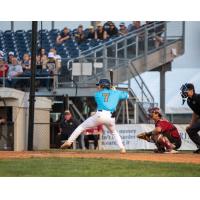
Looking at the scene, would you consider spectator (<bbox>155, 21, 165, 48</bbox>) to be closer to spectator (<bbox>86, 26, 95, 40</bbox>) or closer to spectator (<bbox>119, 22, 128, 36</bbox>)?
spectator (<bbox>119, 22, 128, 36</bbox>)

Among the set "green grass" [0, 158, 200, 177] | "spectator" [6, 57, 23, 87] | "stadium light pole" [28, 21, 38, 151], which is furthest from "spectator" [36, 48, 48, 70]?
"green grass" [0, 158, 200, 177]

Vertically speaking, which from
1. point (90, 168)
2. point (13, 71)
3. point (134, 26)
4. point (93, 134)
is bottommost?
point (93, 134)

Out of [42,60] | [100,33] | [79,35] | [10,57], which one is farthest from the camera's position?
[79,35]

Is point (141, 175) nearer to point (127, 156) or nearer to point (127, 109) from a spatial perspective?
point (127, 156)

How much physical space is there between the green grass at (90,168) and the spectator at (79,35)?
39.4ft

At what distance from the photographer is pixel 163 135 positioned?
1830cm

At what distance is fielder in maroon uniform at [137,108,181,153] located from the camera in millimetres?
18219

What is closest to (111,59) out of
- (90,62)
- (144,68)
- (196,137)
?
(90,62)

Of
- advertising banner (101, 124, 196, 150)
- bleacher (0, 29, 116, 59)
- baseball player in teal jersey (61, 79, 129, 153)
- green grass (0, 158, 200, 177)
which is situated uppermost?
bleacher (0, 29, 116, 59)

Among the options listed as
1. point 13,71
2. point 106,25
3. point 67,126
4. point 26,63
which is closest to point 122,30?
point 106,25

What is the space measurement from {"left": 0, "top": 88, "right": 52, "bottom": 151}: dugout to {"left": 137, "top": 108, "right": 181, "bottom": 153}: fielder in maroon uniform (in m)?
4.37

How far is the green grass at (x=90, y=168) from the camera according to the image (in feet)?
44.5

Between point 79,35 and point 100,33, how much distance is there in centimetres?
78

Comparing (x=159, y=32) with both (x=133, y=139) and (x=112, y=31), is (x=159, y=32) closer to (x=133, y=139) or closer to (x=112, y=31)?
(x=112, y=31)
